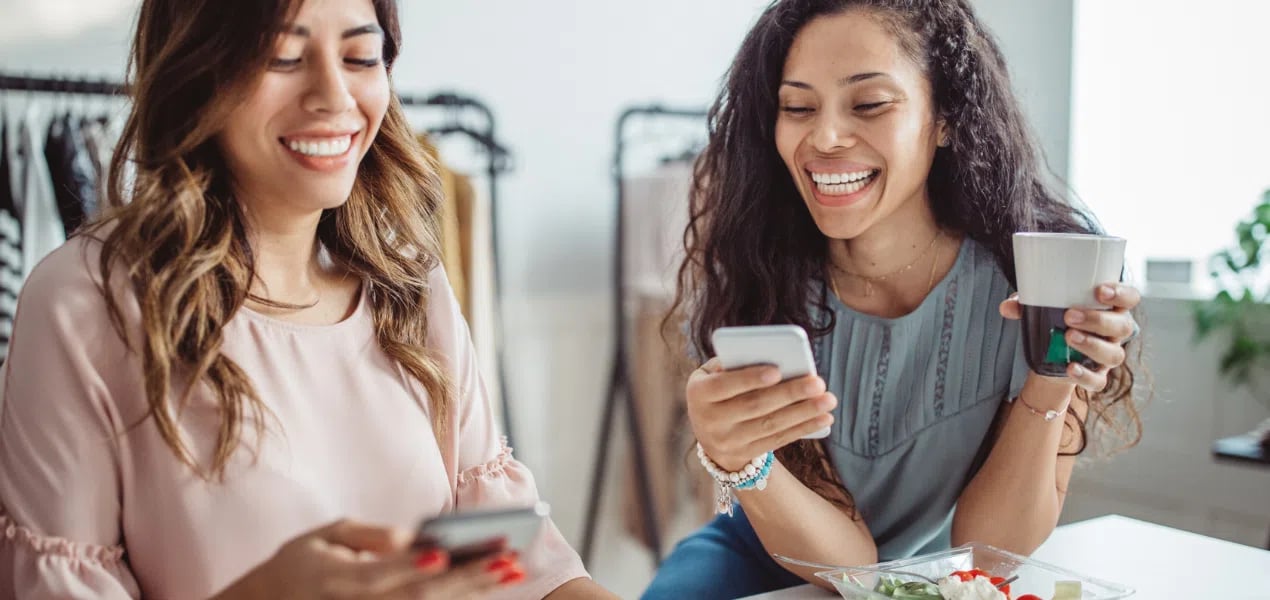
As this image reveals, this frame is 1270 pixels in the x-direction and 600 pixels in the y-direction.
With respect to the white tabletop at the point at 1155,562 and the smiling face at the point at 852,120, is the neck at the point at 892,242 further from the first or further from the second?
the white tabletop at the point at 1155,562

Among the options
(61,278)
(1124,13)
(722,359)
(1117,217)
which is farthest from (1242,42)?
(61,278)

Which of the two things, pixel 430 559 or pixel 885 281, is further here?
pixel 885 281

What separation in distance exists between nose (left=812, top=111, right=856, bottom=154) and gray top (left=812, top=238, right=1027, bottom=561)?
0.28 metres

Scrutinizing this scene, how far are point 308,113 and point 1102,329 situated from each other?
905 mm

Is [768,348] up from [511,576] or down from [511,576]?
up

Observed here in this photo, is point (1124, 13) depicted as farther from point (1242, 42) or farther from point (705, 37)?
point (705, 37)

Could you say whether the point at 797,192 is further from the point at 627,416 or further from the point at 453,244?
the point at 627,416

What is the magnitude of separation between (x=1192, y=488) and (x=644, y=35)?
2099 millimetres

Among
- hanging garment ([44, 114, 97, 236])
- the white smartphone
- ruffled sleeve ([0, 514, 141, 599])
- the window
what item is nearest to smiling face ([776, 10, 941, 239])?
the white smartphone

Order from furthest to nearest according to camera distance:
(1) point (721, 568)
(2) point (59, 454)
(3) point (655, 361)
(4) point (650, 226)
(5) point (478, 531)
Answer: (3) point (655, 361)
(4) point (650, 226)
(1) point (721, 568)
(2) point (59, 454)
(5) point (478, 531)

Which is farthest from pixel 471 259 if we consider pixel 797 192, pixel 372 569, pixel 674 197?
pixel 372 569

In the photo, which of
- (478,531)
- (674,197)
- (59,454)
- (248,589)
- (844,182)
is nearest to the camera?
(478,531)

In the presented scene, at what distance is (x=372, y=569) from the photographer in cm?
78

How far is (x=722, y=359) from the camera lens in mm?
1129
